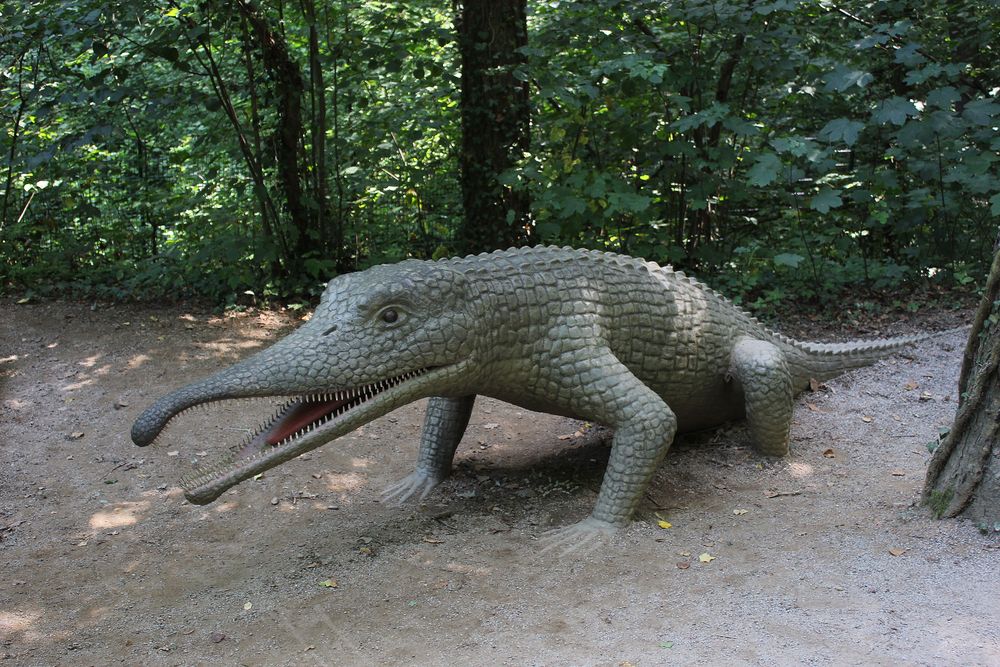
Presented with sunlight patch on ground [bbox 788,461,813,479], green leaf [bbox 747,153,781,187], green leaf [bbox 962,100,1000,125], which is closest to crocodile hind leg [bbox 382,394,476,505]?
sunlight patch on ground [bbox 788,461,813,479]

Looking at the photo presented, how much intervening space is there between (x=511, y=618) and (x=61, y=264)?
726cm

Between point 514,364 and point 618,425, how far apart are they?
2.01 ft

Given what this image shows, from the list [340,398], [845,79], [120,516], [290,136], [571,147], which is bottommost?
[120,516]

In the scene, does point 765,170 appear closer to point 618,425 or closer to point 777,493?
point 777,493

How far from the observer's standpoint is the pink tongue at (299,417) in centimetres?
411

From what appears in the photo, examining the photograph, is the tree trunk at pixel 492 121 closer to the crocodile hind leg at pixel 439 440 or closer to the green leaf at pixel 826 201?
the green leaf at pixel 826 201

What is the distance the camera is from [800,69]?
7.61 meters

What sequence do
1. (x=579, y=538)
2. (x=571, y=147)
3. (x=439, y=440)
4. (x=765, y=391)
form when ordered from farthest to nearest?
(x=571, y=147)
(x=439, y=440)
(x=765, y=391)
(x=579, y=538)

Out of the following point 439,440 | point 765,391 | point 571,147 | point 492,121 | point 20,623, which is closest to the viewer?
point 20,623

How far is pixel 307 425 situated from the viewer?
13.5 feet

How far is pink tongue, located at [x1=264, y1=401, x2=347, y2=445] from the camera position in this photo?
411cm

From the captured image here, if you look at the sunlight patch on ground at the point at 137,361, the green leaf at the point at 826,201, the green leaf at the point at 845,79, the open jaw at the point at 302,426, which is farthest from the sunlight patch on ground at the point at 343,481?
the green leaf at the point at 845,79

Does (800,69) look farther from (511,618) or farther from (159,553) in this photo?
(159,553)

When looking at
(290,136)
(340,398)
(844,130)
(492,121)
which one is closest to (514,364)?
(340,398)
